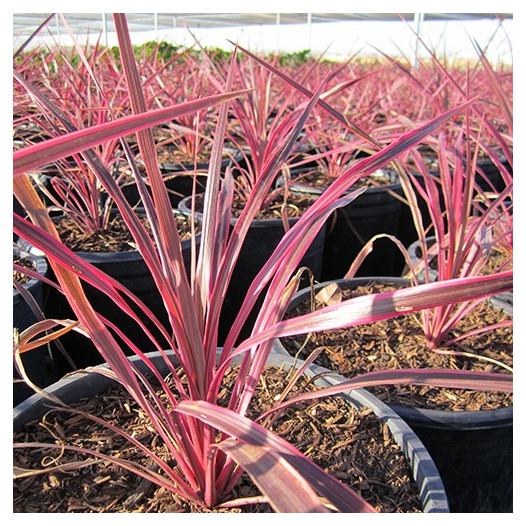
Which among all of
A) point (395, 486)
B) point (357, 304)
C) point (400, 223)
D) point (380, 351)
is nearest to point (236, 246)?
point (357, 304)

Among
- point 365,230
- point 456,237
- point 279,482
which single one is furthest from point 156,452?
point 365,230

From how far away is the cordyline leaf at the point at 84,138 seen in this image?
10.9 inches

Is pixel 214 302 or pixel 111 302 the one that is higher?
pixel 214 302

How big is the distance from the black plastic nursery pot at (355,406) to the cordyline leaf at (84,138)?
447 mm

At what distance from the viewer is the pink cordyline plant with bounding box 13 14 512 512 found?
318mm

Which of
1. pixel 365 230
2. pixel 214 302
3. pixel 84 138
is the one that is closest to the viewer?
pixel 84 138

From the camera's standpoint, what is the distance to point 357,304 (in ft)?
1.21

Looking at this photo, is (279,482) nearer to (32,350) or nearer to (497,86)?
(497,86)

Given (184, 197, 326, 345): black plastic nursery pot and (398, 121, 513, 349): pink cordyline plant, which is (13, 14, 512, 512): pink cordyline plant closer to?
(398, 121, 513, 349): pink cordyline plant

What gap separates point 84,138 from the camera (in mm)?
289

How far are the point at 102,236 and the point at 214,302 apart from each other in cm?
83

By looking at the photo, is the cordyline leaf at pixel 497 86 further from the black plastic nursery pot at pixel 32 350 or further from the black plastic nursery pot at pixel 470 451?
the black plastic nursery pot at pixel 32 350

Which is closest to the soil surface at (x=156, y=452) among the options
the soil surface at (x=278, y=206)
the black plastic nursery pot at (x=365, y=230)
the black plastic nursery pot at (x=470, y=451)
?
the black plastic nursery pot at (x=470, y=451)

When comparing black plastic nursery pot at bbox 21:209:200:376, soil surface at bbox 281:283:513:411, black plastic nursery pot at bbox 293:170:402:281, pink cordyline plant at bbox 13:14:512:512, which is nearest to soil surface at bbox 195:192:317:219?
black plastic nursery pot at bbox 293:170:402:281
